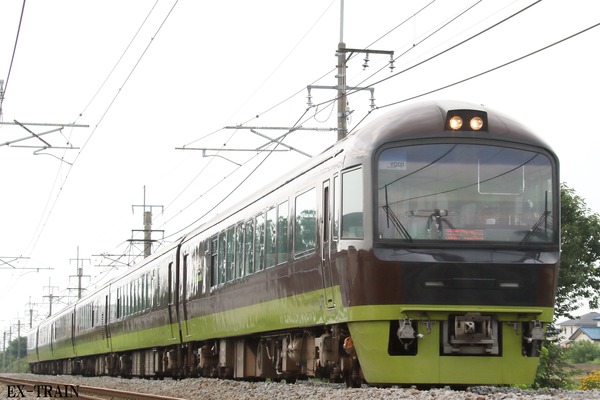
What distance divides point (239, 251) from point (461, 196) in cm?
600

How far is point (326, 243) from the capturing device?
12.0 meters

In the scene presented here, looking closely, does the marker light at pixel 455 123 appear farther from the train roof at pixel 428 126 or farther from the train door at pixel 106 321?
the train door at pixel 106 321

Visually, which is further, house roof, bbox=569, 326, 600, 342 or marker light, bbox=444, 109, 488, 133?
house roof, bbox=569, 326, 600, 342

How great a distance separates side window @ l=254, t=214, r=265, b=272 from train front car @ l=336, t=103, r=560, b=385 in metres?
3.71

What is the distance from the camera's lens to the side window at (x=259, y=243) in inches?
584

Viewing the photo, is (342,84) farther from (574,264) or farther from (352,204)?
(574,264)

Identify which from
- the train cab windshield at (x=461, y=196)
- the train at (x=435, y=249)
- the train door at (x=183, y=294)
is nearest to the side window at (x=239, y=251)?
the train at (x=435, y=249)

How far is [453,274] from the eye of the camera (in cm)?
1084

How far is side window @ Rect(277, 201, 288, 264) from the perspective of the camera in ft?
45.1

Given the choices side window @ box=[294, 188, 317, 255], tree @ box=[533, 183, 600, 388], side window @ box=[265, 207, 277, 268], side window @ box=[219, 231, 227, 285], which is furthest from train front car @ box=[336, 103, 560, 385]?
tree @ box=[533, 183, 600, 388]

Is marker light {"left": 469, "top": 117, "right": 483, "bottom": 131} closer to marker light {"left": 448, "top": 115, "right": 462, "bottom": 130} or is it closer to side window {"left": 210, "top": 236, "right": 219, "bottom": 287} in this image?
marker light {"left": 448, "top": 115, "right": 462, "bottom": 130}

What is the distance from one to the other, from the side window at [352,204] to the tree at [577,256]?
3130 centimetres

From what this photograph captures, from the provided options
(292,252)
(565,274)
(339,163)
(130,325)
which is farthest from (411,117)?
(565,274)

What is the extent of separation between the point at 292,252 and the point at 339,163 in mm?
1979
